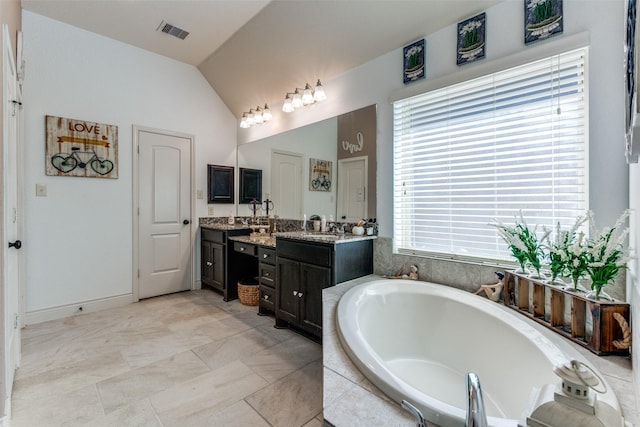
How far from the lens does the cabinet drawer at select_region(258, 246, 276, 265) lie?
276 centimetres

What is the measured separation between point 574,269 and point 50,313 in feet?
13.5

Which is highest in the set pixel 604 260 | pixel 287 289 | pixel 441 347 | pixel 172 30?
pixel 172 30

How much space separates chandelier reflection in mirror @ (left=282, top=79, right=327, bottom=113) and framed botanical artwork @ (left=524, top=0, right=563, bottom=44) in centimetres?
161

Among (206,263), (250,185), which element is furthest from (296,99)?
(206,263)

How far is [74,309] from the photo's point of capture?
295cm

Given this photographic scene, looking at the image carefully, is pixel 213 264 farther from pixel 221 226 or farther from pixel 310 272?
pixel 310 272

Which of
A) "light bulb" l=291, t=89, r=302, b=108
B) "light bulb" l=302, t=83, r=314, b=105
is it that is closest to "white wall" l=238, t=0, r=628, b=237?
"light bulb" l=302, t=83, r=314, b=105

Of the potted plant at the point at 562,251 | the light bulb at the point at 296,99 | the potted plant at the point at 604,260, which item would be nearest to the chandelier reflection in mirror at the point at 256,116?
the light bulb at the point at 296,99

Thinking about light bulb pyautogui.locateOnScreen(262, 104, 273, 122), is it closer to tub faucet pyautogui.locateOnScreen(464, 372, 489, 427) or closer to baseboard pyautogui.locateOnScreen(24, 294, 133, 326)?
A: baseboard pyautogui.locateOnScreen(24, 294, 133, 326)

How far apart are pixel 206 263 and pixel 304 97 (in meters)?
2.40

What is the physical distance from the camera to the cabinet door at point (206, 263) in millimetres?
3678

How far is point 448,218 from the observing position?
83.4 inches

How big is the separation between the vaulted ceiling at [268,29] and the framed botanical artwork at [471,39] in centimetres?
5

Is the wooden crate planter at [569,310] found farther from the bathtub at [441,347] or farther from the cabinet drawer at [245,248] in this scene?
the cabinet drawer at [245,248]
